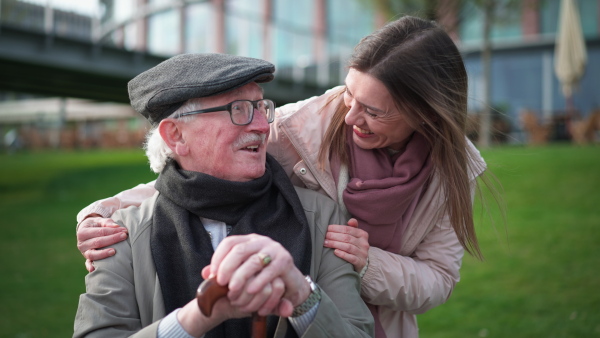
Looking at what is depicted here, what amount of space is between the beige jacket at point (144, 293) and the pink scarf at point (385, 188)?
0.19m

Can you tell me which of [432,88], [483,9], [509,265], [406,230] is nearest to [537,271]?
[509,265]

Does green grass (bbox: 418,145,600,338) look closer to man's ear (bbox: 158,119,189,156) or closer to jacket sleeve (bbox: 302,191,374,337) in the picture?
jacket sleeve (bbox: 302,191,374,337)

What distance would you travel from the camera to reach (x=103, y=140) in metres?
38.6

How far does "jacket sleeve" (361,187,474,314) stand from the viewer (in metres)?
2.47

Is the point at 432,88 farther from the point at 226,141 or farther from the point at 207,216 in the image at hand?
the point at 207,216

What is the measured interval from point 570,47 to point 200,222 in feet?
53.3

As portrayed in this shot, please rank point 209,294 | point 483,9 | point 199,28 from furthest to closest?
point 199,28 < point 483,9 < point 209,294

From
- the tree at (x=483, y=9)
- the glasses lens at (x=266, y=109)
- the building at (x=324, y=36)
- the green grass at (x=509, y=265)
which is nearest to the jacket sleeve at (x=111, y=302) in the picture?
the glasses lens at (x=266, y=109)

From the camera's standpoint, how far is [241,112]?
2.41m

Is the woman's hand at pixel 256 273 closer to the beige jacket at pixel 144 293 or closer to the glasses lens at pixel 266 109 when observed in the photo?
the beige jacket at pixel 144 293

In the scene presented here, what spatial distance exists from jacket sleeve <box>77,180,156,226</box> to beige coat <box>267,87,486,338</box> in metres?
0.60

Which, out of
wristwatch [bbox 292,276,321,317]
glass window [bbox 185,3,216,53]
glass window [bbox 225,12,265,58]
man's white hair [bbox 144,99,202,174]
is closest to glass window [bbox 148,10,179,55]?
glass window [bbox 185,3,216,53]

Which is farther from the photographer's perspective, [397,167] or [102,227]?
[397,167]

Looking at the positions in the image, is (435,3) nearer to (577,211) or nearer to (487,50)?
(487,50)
